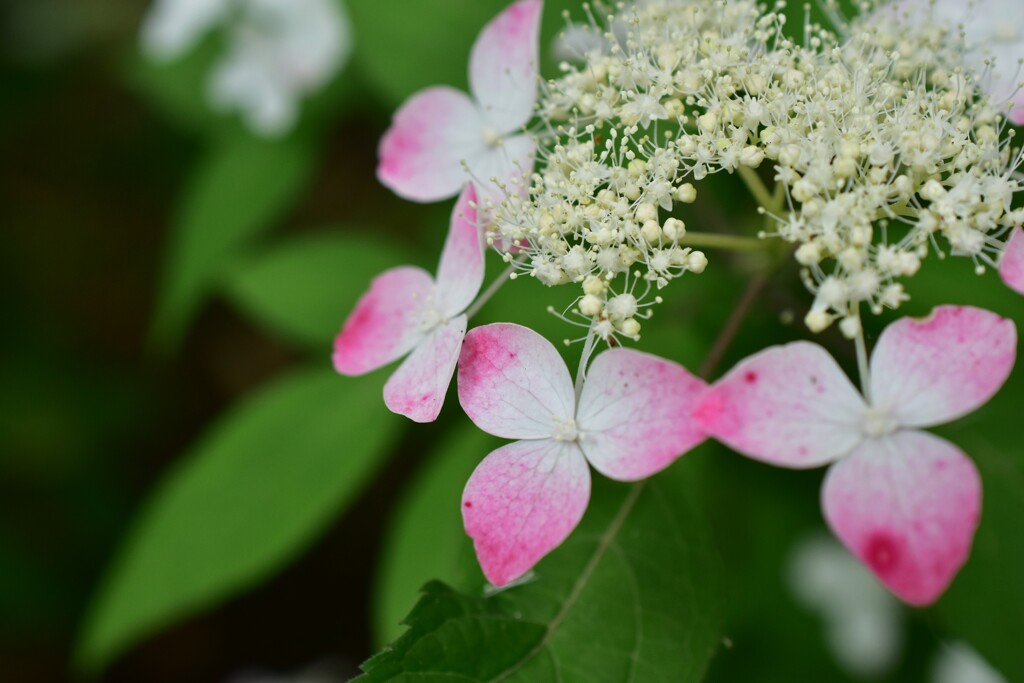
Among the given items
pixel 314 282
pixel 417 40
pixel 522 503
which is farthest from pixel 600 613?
pixel 417 40

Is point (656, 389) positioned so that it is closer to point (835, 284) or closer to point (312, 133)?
point (835, 284)

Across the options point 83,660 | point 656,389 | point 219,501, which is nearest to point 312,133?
point 219,501

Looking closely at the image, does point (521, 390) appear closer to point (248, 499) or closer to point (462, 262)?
point (462, 262)

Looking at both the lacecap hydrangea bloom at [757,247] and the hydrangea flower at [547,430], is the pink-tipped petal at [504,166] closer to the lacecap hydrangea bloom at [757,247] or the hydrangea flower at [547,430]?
the lacecap hydrangea bloom at [757,247]

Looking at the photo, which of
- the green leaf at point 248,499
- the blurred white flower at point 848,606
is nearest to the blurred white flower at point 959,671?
the blurred white flower at point 848,606

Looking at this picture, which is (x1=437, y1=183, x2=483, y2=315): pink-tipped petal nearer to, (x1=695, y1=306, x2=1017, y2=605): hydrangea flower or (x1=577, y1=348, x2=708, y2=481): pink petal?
(x1=577, y1=348, x2=708, y2=481): pink petal

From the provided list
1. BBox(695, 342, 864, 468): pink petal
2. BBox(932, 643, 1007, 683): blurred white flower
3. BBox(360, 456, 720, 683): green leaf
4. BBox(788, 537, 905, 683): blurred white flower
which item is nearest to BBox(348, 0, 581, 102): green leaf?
BBox(360, 456, 720, 683): green leaf

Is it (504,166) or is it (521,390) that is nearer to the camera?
(521,390)
